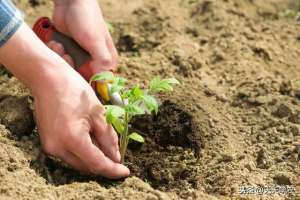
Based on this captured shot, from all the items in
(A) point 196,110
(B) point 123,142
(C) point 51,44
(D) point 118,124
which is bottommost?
(A) point 196,110

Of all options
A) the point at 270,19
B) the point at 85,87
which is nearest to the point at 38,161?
the point at 85,87

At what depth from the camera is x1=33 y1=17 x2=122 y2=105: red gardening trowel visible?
2.63 metres

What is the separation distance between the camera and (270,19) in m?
3.73

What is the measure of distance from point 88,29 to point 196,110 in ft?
2.10

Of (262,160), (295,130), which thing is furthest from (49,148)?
(295,130)

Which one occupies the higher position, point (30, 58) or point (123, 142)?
point (30, 58)

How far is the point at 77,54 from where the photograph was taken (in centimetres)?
276

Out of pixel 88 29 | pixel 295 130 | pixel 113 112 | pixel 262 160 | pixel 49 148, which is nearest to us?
pixel 113 112

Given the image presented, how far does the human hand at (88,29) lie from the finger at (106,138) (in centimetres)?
42

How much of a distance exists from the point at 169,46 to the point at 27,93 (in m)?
0.97

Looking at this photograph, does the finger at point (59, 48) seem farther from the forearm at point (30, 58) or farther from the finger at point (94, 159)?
the finger at point (94, 159)

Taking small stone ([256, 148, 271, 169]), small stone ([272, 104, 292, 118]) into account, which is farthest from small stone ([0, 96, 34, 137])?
small stone ([272, 104, 292, 118])

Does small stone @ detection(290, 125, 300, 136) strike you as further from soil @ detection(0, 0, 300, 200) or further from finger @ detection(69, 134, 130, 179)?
finger @ detection(69, 134, 130, 179)

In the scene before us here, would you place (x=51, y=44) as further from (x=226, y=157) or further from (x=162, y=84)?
(x=226, y=157)
